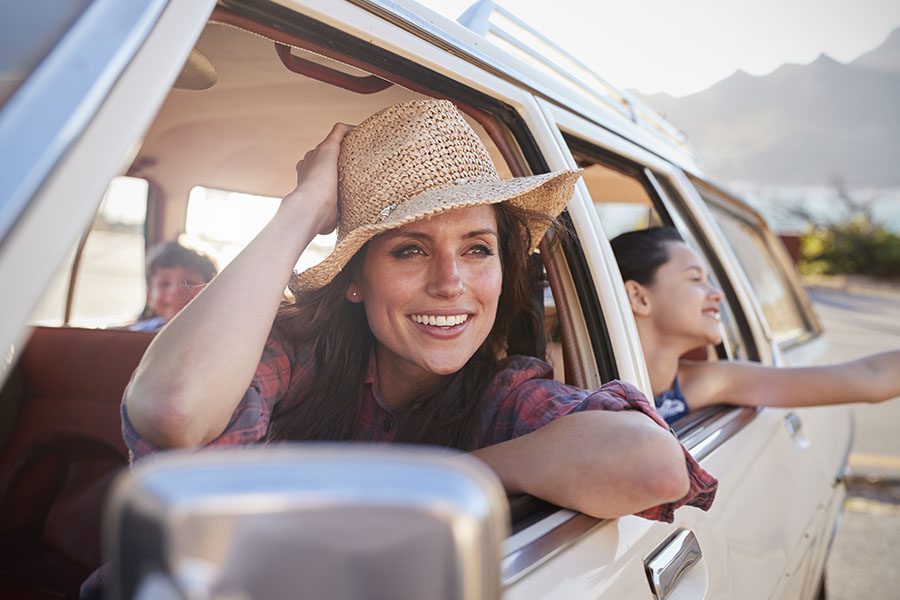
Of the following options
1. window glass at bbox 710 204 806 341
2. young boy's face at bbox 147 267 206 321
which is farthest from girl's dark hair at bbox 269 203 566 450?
window glass at bbox 710 204 806 341

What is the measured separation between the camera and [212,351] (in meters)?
1.23

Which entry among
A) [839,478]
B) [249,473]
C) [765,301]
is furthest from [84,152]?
[765,301]

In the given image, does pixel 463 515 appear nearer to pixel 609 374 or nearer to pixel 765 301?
pixel 609 374

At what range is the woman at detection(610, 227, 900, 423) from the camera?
2703 millimetres

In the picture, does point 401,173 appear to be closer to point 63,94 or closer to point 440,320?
point 440,320

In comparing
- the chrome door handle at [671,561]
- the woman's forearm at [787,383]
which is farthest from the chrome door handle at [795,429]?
the chrome door handle at [671,561]

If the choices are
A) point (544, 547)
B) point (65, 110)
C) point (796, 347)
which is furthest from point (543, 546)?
point (796, 347)

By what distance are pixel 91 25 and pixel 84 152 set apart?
0.53 ft

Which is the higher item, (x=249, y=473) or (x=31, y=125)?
(x=31, y=125)

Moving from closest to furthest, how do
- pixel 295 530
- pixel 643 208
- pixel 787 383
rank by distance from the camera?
pixel 295 530 < pixel 787 383 < pixel 643 208

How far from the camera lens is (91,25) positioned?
2.87 feet

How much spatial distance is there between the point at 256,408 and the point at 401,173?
55 centimetres

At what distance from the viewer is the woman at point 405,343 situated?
4.16 ft

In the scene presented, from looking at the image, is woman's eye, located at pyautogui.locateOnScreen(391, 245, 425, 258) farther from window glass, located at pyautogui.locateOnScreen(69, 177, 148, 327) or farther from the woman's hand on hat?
window glass, located at pyautogui.locateOnScreen(69, 177, 148, 327)
